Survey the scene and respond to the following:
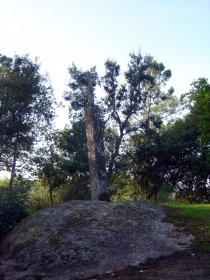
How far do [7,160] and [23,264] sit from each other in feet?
68.4

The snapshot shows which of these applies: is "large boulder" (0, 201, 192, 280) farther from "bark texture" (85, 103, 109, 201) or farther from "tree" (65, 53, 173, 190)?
"tree" (65, 53, 173, 190)

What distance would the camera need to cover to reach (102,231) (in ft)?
42.0

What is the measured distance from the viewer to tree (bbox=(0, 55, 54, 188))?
1173 inches

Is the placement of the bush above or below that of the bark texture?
below

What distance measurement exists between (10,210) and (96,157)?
5443mm

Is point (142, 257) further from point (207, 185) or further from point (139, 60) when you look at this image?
point (139, 60)

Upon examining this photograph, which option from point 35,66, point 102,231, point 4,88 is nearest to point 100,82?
point 35,66

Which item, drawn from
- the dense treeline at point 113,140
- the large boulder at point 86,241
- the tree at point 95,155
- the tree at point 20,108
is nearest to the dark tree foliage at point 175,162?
the dense treeline at point 113,140

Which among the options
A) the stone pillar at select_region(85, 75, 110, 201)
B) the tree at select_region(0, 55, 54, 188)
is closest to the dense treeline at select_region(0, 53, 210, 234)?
the tree at select_region(0, 55, 54, 188)

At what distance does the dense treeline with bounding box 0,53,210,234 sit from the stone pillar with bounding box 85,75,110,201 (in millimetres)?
7481

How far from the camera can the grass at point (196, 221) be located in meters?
11.5

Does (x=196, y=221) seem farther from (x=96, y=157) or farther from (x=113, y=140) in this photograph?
(x=113, y=140)

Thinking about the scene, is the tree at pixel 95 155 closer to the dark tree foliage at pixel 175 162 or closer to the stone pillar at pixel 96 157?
the stone pillar at pixel 96 157

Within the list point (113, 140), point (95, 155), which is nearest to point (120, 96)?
point (113, 140)
